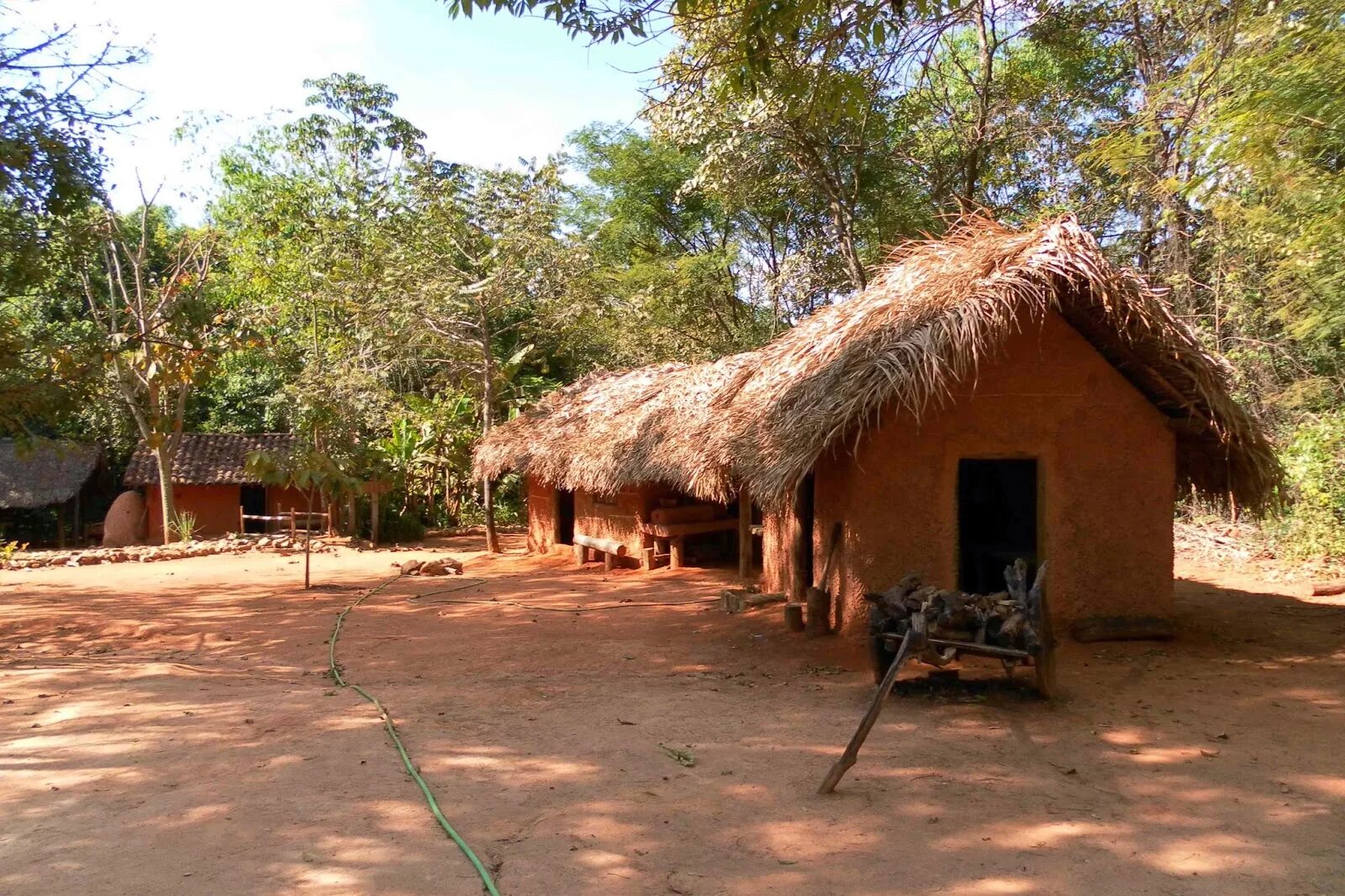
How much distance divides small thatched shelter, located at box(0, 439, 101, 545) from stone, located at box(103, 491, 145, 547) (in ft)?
3.67

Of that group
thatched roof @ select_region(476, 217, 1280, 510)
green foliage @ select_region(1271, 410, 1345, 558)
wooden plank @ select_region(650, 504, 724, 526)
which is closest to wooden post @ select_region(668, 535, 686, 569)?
wooden plank @ select_region(650, 504, 724, 526)

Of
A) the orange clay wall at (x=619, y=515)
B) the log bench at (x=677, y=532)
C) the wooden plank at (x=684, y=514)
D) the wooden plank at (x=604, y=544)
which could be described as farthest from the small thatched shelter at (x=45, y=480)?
the wooden plank at (x=684, y=514)

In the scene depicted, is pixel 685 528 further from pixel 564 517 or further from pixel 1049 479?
pixel 1049 479

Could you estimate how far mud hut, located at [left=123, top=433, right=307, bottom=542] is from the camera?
68.4ft

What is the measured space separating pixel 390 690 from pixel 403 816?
9.22 feet

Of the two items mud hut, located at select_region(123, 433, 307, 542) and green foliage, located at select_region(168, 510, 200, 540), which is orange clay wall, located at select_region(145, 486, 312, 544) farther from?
green foliage, located at select_region(168, 510, 200, 540)

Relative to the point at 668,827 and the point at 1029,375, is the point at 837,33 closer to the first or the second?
the point at 1029,375

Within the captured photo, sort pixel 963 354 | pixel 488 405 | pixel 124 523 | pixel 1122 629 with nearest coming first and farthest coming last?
pixel 963 354
pixel 1122 629
pixel 488 405
pixel 124 523

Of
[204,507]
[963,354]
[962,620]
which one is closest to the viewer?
[962,620]

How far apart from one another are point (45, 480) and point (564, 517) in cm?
1303

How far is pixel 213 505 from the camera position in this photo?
70.4 feet

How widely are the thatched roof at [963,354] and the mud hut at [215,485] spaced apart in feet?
49.4

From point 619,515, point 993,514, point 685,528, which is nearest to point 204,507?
point 619,515

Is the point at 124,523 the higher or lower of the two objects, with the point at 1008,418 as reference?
lower
